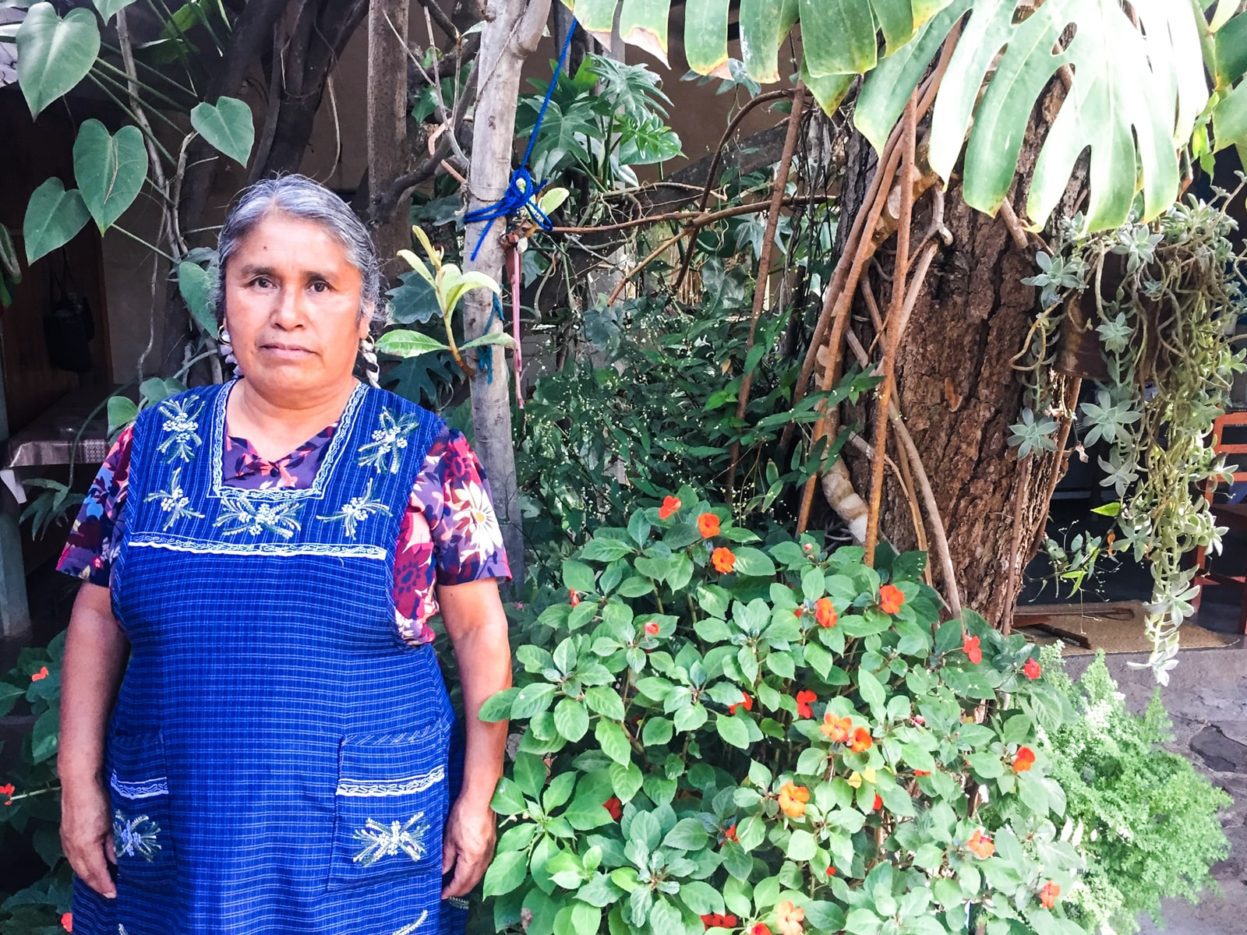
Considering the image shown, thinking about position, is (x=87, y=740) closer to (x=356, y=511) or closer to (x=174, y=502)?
(x=174, y=502)

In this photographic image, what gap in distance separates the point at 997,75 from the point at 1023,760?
795 mm

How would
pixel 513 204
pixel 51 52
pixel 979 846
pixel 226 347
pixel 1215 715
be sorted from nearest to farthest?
pixel 979 846
pixel 226 347
pixel 513 204
pixel 51 52
pixel 1215 715

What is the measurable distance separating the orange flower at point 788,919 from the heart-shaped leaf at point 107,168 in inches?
58.2

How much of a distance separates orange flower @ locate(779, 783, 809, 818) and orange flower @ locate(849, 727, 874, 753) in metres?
0.07

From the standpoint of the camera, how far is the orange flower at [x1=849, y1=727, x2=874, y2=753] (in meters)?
1.02

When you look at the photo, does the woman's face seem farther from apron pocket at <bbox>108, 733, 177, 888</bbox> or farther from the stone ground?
the stone ground

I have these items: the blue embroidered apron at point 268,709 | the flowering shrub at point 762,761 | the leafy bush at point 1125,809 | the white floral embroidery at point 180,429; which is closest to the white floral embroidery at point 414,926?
the blue embroidered apron at point 268,709

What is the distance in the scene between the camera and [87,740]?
3.80ft

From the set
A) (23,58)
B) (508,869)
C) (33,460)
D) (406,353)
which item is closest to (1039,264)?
(406,353)

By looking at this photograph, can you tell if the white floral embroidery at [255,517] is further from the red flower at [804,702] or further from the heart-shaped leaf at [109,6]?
the heart-shaped leaf at [109,6]

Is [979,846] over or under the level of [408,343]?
under

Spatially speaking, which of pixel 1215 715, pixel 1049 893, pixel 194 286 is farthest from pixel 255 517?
pixel 1215 715

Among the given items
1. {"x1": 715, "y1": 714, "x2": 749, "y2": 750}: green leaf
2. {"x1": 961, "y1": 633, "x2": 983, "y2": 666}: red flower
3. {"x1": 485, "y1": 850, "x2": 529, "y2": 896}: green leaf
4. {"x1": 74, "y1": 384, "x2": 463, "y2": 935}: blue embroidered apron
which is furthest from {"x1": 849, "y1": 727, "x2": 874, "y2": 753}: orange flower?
{"x1": 74, "y1": 384, "x2": 463, "y2": 935}: blue embroidered apron

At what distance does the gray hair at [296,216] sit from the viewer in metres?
1.07
